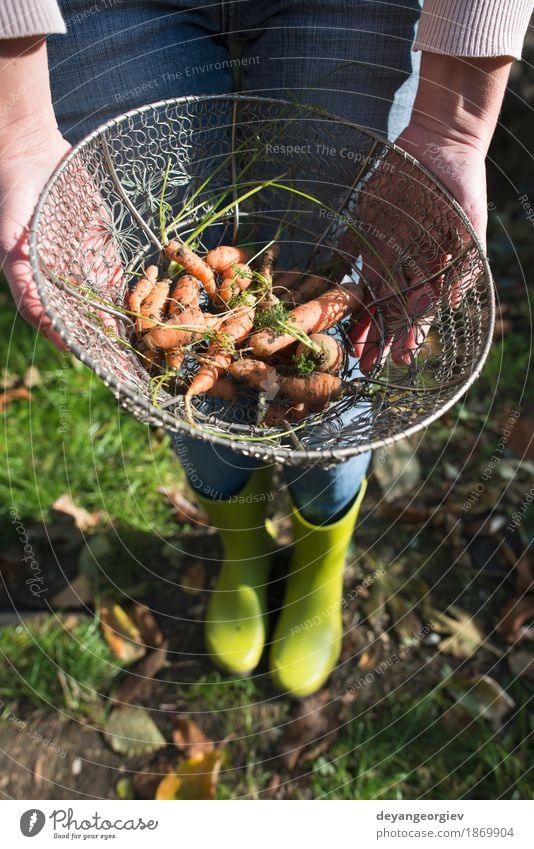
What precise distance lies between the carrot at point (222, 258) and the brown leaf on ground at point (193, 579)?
819mm

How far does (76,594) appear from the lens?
1698 millimetres

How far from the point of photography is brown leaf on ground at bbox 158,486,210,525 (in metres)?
1.85

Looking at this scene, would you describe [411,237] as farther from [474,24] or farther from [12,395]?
[12,395]

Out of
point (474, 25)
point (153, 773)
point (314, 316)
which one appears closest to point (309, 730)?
point (153, 773)

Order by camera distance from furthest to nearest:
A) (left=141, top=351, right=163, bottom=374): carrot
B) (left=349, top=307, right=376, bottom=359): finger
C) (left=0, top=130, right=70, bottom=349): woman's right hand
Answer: (left=349, top=307, right=376, bottom=359): finger
(left=141, top=351, right=163, bottom=374): carrot
(left=0, top=130, right=70, bottom=349): woman's right hand

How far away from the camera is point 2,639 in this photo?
1621 millimetres

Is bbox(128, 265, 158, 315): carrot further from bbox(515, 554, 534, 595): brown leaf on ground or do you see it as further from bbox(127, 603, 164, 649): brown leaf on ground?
bbox(515, 554, 534, 595): brown leaf on ground

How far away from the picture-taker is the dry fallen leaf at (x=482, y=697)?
1.54m

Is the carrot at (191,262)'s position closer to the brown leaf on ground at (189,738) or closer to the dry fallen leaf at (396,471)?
the dry fallen leaf at (396,471)

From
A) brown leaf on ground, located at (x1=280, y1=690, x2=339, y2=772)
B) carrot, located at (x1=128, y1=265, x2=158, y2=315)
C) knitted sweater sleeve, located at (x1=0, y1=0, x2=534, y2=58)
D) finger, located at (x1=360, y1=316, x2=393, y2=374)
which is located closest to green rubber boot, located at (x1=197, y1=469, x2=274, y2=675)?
brown leaf on ground, located at (x1=280, y1=690, x2=339, y2=772)

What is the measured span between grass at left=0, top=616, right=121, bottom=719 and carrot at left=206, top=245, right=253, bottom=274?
0.91 meters

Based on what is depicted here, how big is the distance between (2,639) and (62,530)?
30 cm
